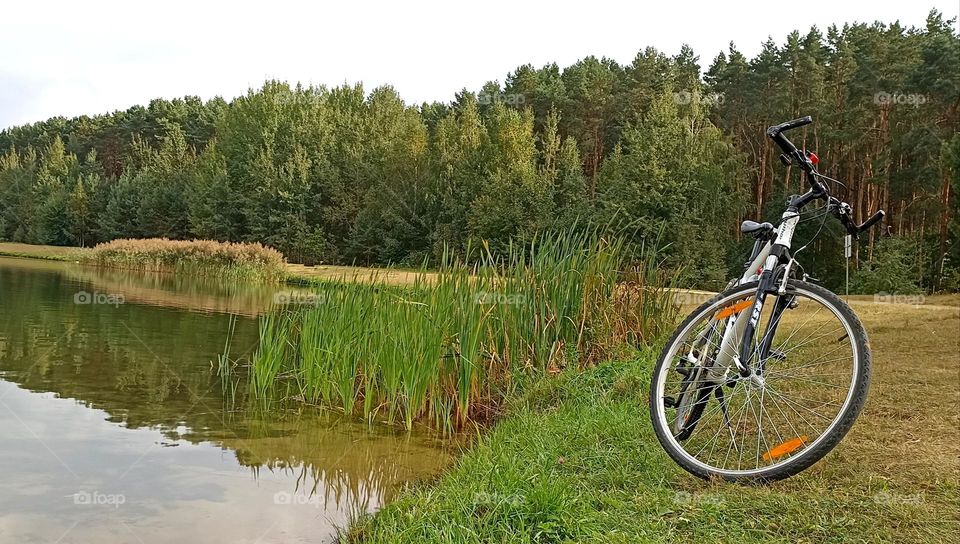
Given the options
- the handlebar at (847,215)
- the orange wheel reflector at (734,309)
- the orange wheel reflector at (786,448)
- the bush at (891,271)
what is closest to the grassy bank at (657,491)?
the orange wheel reflector at (786,448)

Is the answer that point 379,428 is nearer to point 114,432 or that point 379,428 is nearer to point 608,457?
point 114,432

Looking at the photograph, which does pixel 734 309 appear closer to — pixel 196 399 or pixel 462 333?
pixel 462 333

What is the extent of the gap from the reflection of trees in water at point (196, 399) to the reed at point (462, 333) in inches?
14.2

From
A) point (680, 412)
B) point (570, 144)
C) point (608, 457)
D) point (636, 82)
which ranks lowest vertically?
point (608, 457)

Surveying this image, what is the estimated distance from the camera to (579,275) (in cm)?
668

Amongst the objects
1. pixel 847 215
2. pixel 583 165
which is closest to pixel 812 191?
pixel 847 215

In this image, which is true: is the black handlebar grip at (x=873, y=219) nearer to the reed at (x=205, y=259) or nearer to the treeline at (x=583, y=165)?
the treeline at (x=583, y=165)

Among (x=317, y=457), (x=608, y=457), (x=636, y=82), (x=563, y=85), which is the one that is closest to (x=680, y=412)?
(x=608, y=457)

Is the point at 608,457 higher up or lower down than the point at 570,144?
lower down

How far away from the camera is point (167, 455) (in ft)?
17.5

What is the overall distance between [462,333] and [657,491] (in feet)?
10.1

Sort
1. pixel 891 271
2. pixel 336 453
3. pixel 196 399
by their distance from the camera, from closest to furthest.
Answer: pixel 336 453 < pixel 196 399 < pixel 891 271

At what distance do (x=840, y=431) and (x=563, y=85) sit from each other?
4005 cm

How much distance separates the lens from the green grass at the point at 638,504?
256 cm
